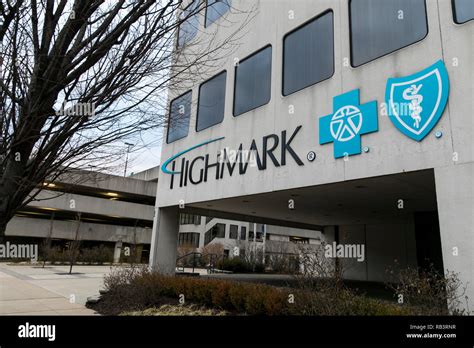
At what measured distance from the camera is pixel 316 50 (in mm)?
10453

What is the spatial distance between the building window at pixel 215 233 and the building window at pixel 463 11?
48.9 metres

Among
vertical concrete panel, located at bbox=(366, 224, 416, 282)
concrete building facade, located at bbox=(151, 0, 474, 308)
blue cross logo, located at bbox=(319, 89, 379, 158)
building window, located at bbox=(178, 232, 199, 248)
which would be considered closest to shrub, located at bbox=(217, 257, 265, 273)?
vertical concrete panel, located at bbox=(366, 224, 416, 282)

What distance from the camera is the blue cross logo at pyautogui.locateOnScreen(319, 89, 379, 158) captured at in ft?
27.4

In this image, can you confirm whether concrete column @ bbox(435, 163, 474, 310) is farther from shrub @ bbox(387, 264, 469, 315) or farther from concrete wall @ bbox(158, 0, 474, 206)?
concrete wall @ bbox(158, 0, 474, 206)

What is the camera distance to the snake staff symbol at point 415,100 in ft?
24.4

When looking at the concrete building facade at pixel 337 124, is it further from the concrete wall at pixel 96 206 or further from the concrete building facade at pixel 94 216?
the concrete wall at pixel 96 206

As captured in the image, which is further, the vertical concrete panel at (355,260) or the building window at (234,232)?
the building window at (234,232)

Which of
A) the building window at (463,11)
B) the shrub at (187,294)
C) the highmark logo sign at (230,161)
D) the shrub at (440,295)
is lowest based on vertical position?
the shrub at (187,294)

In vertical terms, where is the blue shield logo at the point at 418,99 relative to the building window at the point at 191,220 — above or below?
below
